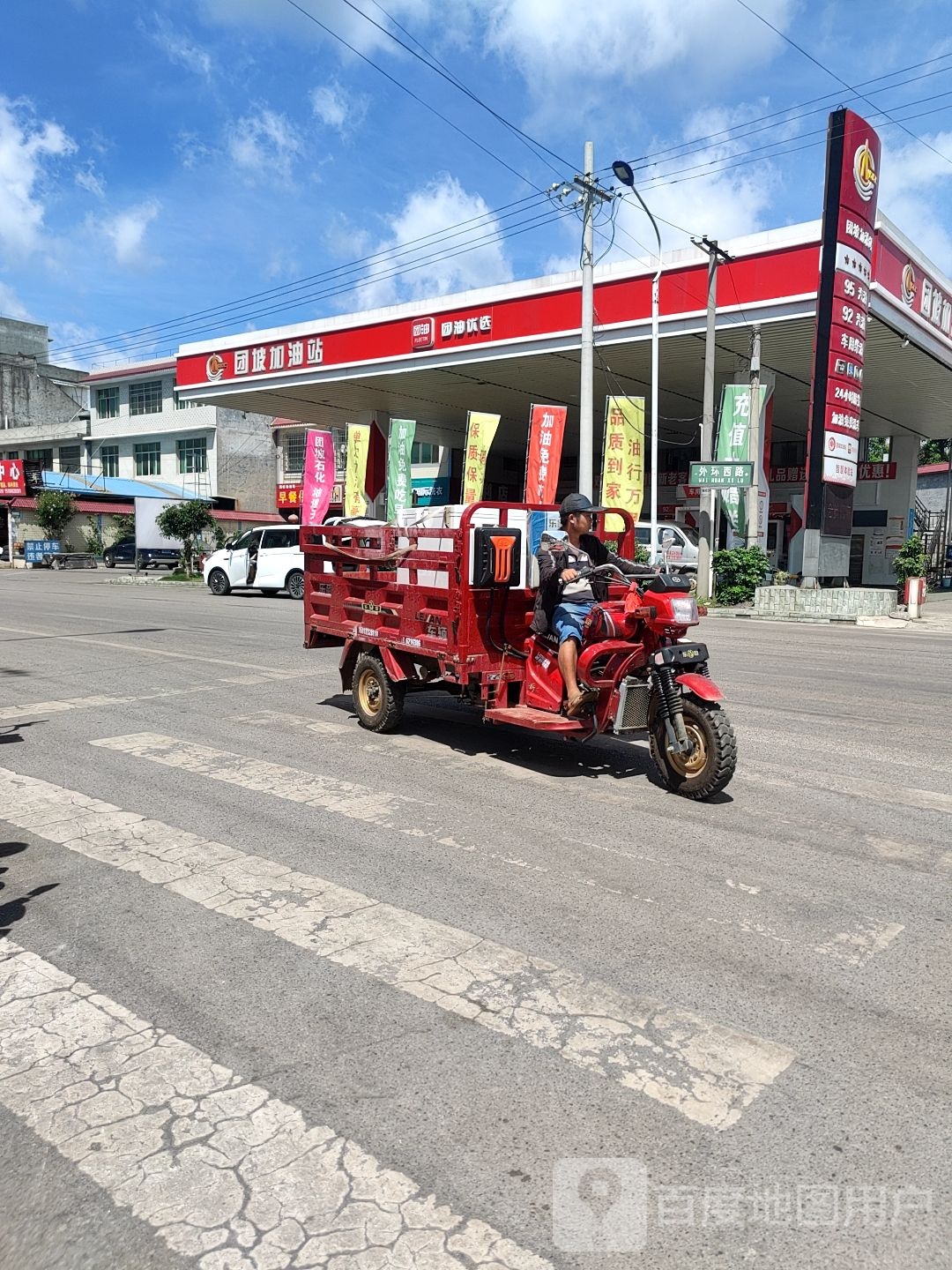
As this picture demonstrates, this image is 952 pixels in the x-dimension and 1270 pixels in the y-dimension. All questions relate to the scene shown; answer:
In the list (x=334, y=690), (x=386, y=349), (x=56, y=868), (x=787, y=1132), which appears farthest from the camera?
(x=386, y=349)

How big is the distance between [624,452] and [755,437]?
3.48 metres

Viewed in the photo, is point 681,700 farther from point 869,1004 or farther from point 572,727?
point 869,1004

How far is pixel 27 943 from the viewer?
12.4 feet

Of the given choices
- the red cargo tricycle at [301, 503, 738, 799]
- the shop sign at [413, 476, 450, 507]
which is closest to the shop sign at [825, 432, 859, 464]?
the red cargo tricycle at [301, 503, 738, 799]

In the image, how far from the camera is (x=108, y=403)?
60625 mm

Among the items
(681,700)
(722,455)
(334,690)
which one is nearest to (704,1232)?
(681,700)

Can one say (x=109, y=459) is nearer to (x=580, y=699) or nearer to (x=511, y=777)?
(x=511, y=777)

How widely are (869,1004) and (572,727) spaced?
120 inches

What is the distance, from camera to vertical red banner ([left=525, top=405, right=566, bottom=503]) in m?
24.5

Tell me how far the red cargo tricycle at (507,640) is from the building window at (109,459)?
56.6 metres

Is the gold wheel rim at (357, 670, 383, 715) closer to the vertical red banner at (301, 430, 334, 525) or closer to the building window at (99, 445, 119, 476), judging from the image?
the vertical red banner at (301, 430, 334, 525)

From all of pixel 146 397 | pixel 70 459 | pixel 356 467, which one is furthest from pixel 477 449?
pixel 70 459

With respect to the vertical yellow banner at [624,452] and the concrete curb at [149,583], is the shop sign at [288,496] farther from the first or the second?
the vertical yellow banner at [624,452]

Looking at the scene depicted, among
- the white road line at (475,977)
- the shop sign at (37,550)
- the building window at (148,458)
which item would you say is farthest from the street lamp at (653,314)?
the building window at (148,458)
